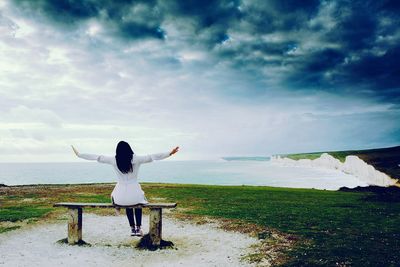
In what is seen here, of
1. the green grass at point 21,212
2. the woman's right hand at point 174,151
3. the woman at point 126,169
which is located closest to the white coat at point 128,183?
the woman at point 126,169

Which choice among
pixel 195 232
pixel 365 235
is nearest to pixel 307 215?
pixel 365 235

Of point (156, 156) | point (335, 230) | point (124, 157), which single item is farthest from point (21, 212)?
point (335, 230)

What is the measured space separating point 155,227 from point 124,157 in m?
2.81

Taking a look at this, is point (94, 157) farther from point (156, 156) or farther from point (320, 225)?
point (320, 225)

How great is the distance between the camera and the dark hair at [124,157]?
503 inches

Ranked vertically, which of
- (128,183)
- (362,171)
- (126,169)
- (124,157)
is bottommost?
(362,171)

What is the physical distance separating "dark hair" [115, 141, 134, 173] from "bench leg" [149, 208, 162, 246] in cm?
186

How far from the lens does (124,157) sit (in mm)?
12812

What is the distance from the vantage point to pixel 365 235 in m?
15.2

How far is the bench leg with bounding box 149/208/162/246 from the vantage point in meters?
12.7

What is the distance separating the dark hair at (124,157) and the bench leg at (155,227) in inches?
73.4

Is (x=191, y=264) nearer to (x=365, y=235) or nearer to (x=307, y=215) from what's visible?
(x=365, y=235)

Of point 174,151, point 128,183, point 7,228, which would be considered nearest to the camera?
point 174,151

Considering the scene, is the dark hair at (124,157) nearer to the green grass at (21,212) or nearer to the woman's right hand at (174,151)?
the woman's right hand at (174,151)
